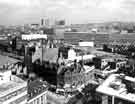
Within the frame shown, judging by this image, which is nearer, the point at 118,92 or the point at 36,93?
the point at 118,92

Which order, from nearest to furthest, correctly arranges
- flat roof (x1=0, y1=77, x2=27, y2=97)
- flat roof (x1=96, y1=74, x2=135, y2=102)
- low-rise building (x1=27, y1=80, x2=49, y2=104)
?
flat roof (x1=0, y1=77, x2=27, y2=97), flat roof (x1=96, y1=74, x2=135, y2=102), low-rise building (x1=27, y1=80, x2=49, y2=104)

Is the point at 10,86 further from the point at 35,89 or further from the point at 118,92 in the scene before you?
the point at 118,92

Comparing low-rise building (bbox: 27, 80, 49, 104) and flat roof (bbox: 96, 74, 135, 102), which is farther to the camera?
low-rise building (bbox: 27, 80, 49, 104)

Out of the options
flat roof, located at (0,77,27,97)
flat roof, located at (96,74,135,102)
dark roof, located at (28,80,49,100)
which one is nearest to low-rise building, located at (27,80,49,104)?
dark roof, located at (28,80,49,100)

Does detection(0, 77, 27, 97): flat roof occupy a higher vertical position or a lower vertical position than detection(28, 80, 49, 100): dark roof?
higher

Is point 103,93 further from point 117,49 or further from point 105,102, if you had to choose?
point 117,49

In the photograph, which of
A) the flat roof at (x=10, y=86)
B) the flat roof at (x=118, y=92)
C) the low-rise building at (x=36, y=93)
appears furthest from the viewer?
the low-rise building at (x=36, y=93)

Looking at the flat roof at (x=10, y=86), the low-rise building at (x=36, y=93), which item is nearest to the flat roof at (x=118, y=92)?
the low-rise building at (x=36, y=93)

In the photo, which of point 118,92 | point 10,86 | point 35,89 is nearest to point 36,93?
point 35,89

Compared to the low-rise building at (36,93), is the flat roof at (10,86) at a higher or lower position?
higher

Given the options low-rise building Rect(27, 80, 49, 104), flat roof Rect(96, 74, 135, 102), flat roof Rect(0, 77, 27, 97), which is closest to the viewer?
flat roof Rect(0, 77, 27, 97)

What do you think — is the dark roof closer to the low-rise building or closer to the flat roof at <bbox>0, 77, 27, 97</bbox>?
the low-rise building

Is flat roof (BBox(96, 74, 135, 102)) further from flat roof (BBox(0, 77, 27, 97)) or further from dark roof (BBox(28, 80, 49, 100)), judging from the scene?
flat roof (BBox(0, 77, 27, 97))

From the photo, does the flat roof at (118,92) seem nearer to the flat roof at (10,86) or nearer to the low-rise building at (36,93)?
the low-rise building at (36,93)
